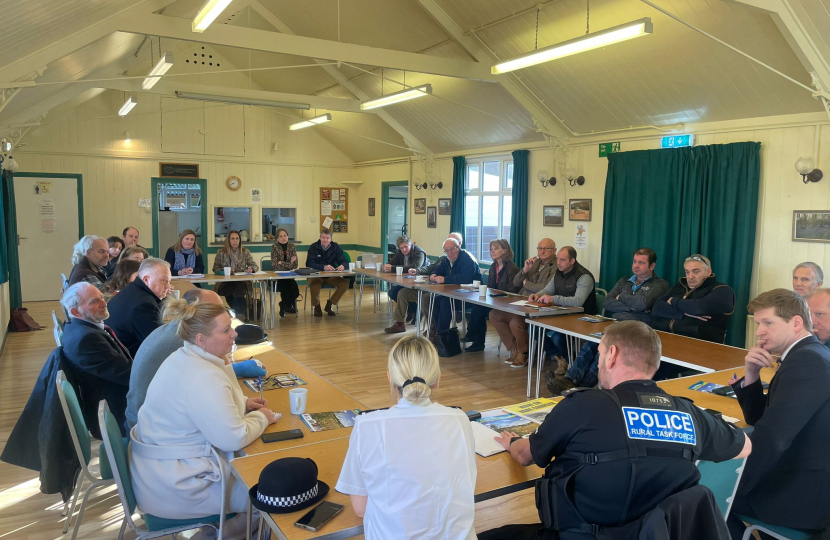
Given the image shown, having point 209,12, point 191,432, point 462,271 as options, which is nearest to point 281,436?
point 191,432

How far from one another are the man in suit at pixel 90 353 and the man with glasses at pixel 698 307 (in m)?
4.24

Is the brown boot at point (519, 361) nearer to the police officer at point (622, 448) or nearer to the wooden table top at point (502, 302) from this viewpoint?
the wooden table top at point (502, 302)

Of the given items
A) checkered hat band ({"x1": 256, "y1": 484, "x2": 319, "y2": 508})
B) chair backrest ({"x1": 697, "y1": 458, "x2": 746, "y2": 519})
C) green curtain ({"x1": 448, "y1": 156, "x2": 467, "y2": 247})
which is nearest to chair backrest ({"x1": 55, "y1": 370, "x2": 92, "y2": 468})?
checkered hat band ({"x1": 256, "y1": 484, "x2": 319, "y2": 508})

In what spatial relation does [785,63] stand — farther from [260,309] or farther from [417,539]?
[260,309]

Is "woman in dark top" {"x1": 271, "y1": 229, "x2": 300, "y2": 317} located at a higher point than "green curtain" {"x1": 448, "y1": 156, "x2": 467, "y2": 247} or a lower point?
lower

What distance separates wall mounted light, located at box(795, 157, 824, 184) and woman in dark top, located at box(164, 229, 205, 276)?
6.70 m

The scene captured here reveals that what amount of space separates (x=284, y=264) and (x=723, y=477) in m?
7.49

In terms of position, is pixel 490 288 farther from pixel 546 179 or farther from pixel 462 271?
pixel 546 179

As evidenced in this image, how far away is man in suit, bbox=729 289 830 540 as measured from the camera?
7.33 ft

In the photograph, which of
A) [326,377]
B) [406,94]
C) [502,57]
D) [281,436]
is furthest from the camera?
[406,94]

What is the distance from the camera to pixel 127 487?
2.30 m

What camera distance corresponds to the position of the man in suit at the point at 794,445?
7.33ft

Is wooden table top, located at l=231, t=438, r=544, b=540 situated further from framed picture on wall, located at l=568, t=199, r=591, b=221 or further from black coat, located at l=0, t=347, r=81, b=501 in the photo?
framed picture on wall, located at l=568, t=199, r=591, b=221

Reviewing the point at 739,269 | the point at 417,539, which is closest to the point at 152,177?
the point at 739,269
